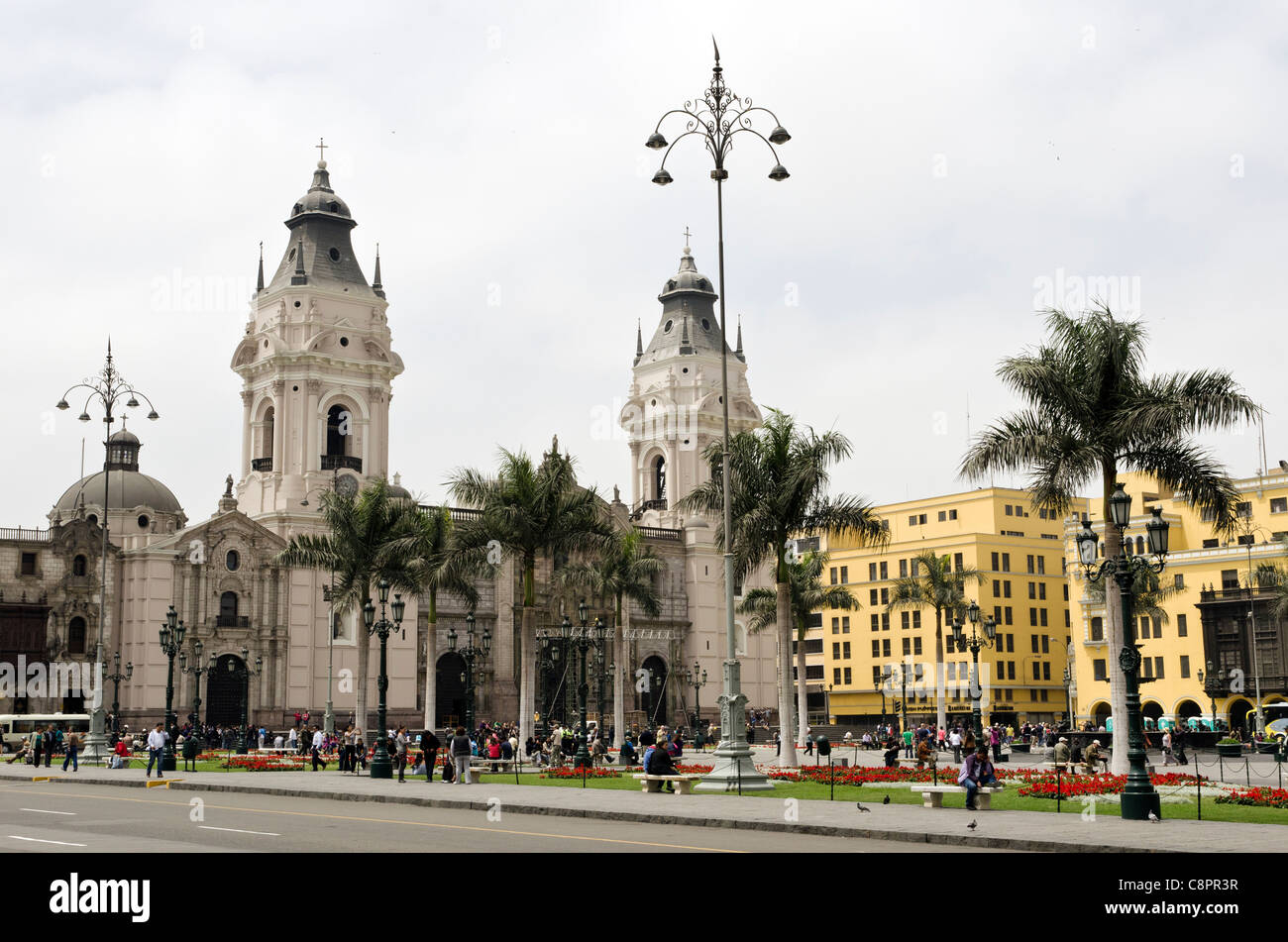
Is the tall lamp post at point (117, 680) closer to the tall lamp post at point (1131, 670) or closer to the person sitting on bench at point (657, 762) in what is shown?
the person sitting on bench at point (657, 762)

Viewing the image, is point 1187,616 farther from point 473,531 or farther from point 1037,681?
point 473,531

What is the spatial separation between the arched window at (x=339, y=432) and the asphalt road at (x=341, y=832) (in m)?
53.6

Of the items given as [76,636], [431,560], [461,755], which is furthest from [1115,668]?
[76,636]

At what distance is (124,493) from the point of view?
87.1 meters

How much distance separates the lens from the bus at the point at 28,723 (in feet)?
202

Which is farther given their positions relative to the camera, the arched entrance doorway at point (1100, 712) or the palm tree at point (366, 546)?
the arched entrance doorway at point (1100, 712)

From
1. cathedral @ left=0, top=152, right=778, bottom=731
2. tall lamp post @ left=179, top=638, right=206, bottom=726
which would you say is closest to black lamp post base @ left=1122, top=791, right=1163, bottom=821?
cathedral @ left=0, top=152, right=778, bottom=731

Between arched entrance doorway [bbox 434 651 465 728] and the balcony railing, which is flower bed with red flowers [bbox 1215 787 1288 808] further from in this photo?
the balcony railing

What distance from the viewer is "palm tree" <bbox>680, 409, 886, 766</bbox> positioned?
36.5 metres

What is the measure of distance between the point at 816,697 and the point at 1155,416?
76279 mm

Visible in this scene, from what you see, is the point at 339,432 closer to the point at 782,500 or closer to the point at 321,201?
the point at 321,201

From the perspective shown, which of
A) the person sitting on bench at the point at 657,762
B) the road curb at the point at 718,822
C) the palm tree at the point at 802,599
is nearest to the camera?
the road curb at the point at 718,822

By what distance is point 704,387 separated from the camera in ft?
308

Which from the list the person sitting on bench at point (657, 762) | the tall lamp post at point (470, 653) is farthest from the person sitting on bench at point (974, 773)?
the tall lamp post at point (470, 653)
